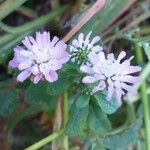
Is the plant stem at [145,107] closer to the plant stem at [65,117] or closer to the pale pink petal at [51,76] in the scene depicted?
the plant stem at [65,117]

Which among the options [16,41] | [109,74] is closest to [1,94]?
[16,41]

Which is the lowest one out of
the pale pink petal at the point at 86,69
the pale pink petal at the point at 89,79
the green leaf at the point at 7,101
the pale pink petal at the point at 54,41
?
the pale pink petal at the point at 89,79

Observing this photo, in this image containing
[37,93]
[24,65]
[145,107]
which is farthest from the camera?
[145,107]

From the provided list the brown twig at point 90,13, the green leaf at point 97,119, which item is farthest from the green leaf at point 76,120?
the brown twig at point 90,13

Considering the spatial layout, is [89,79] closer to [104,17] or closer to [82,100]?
[82,100]

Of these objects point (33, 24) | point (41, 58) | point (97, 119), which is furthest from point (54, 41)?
point (33, 24)
